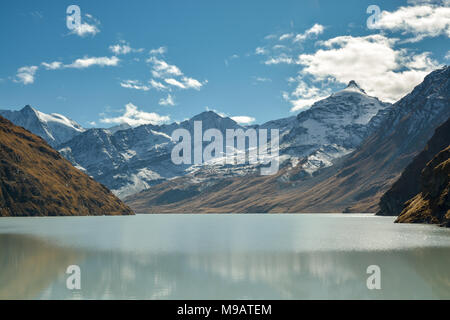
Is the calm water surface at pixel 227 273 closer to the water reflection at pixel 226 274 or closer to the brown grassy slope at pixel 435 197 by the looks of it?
the water reflection at pixel 226 274

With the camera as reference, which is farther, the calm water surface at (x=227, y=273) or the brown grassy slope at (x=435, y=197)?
the brown grassy slope at (x=435, y=197)

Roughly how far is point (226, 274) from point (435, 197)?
381 feet

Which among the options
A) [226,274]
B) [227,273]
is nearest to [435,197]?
[227,273]

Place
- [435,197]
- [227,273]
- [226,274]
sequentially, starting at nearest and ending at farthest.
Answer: [226,274], [227,273], [435,197]

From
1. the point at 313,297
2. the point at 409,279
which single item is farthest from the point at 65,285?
the point at 409,279

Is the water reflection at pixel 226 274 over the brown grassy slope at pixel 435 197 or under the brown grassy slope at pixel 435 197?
under

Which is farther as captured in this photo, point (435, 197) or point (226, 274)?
point (435, 197)

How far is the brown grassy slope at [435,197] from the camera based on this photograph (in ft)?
443

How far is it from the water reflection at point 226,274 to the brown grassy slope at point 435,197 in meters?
71.3

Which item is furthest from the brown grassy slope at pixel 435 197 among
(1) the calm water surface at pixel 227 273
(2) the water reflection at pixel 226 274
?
(2) the water reflection at pixel 226 274

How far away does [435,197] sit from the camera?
14250 cm

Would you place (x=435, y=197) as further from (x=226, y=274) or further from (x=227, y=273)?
(x=226, y=274)
